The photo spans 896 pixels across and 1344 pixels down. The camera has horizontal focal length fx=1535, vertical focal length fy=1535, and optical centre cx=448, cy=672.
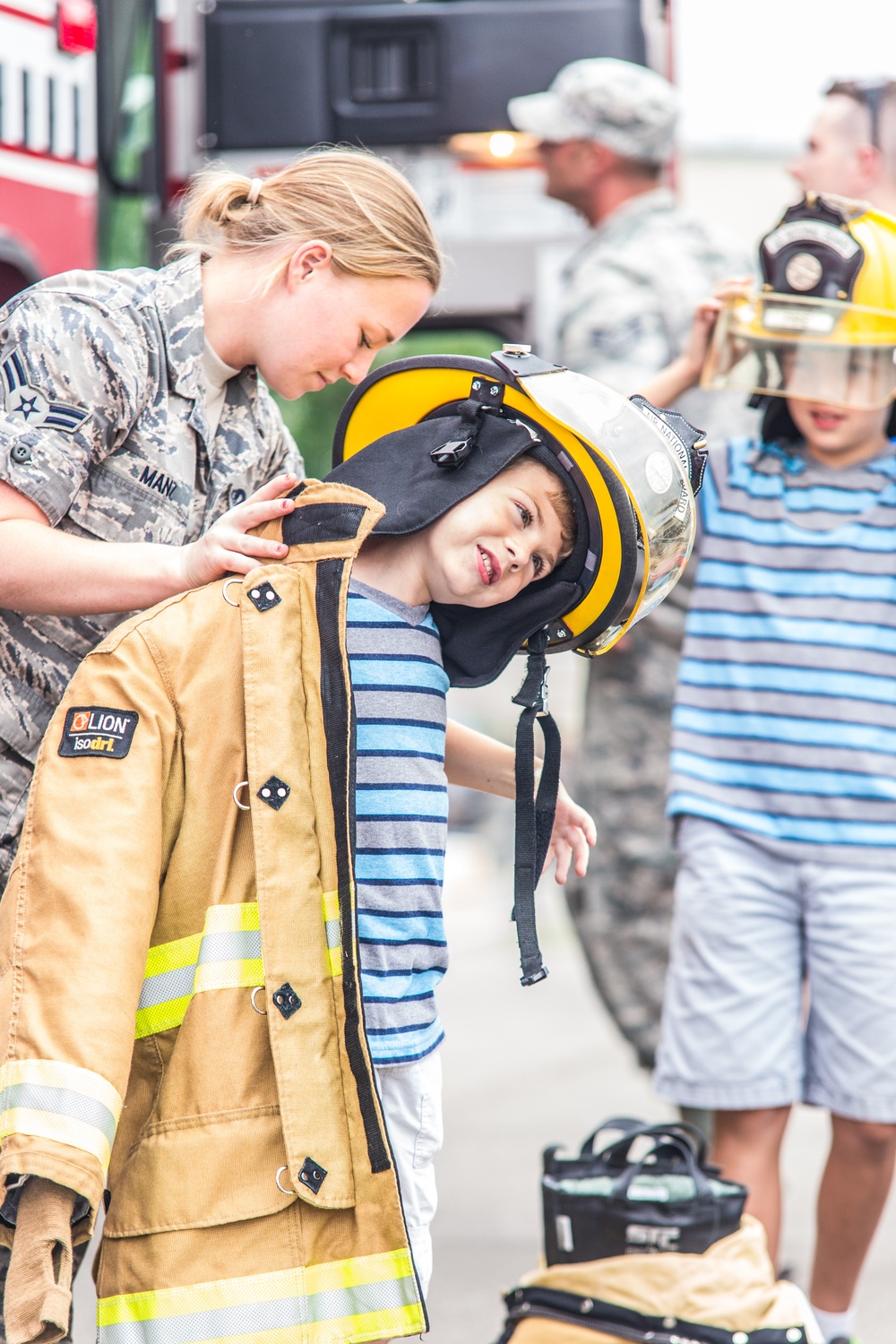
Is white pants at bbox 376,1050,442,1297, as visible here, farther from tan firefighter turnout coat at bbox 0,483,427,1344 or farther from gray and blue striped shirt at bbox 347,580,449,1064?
tan firefighter turnout coat at bbox 0,483,427,1344

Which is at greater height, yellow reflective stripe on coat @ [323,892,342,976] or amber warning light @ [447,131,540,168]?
amber warning light @ [447,131,540,168]

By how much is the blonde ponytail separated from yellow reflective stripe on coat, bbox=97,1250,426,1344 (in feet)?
4.10

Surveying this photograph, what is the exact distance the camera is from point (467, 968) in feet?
25.2

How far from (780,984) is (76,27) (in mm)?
2685

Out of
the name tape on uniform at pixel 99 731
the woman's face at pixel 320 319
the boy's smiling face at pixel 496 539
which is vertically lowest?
the name tape on uniform at pixel 99 731

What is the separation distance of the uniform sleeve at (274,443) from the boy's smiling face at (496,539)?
27cm

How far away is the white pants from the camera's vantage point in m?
2.01

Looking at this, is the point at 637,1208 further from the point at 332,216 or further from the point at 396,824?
the point at 332,216

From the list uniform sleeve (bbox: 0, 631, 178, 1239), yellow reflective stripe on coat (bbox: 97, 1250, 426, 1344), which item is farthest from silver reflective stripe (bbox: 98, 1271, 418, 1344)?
uniform sleeve (bbox: 0, 631, 178, 1239)

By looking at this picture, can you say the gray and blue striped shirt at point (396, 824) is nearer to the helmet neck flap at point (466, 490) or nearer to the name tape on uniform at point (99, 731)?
the helmet neck flap at point (466, 490)

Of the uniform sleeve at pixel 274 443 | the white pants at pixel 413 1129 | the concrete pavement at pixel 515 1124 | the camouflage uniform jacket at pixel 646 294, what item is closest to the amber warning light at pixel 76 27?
the camouflage uniform jacket at pixel 646 294

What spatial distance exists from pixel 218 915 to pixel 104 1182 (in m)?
0.33

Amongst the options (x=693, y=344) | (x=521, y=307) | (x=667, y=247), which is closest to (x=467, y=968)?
(x=521, y=307)

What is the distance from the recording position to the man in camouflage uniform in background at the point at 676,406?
12.5 feet
